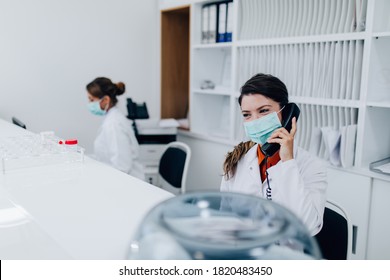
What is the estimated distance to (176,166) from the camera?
8.43 ft

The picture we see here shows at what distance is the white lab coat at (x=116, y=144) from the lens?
2617 millimetres

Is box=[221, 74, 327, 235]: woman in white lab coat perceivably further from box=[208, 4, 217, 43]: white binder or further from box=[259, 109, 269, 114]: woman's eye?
box=[208, 4, 217, 43]: white binder

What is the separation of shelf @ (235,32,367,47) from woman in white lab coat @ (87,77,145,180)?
3.33 ft

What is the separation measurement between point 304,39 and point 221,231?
2.08m

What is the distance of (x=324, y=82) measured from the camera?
2.41 meters

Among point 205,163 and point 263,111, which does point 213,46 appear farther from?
point 263,111

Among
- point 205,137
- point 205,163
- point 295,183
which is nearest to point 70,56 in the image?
point 205,137

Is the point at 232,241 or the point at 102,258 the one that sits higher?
the point at 232,241

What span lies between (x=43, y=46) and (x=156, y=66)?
3.43 ft

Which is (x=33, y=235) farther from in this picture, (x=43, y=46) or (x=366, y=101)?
(x=43, y=46)

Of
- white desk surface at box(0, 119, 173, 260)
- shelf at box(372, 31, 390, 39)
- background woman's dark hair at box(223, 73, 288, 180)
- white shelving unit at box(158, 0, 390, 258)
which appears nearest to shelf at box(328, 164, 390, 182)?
white shelving unit at box(158, 0, 390, 258)

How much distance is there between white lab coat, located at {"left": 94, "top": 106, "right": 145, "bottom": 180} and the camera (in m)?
2.62
